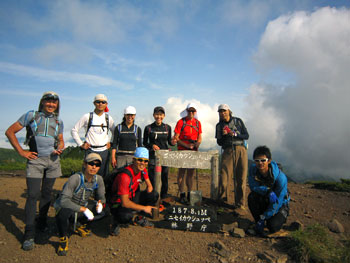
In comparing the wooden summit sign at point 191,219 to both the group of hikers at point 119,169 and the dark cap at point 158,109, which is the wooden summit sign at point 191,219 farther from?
the dark cap at point 158,109


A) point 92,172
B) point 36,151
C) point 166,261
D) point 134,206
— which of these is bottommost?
point 166,261

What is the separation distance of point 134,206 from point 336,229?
4461mm

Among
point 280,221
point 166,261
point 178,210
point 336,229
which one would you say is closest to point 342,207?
point 336,229

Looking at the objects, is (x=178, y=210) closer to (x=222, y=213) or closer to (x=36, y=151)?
(x=222, y=213)

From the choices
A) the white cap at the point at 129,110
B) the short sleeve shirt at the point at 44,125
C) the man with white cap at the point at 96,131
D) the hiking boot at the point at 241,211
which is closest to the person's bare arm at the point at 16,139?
the short sleeve shirt at the point at 44,125

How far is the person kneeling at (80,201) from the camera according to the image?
13.3 ft

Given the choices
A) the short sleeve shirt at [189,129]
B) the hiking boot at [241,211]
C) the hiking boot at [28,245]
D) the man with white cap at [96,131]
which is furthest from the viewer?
the short sleeve shirt at [189,129]

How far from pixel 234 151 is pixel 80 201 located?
4.00 m

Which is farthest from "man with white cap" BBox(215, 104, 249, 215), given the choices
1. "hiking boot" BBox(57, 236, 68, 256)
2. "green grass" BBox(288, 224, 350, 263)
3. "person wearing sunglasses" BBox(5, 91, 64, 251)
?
"hiking boot" BBox(57, 236, 68, 256)

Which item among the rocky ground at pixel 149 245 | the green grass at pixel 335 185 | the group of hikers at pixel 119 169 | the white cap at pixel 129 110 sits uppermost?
the white cap at pixel 129 110

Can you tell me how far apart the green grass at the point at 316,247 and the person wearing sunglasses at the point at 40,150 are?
15.0 feet

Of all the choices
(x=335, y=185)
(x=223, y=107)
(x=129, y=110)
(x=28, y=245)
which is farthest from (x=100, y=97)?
(x=335, y=185)

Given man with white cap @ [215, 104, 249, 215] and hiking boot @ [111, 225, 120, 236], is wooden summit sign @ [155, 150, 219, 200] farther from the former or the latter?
hiking boot @ [111, 225, 120, 236]

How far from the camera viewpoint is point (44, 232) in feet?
15.8
